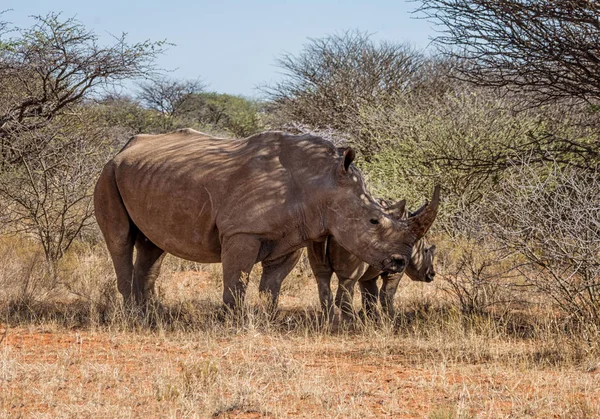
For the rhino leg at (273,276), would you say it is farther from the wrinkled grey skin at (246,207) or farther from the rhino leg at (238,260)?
the rhino leg at (238,260)

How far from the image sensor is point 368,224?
7.84 meters

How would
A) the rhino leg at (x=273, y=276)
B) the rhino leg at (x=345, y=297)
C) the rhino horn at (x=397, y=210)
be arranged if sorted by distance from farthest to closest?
the rhino leg at (x=345, y=297)
the rhino leg at (x=273, y=276)
the rhino horn at (x=397, y=210)

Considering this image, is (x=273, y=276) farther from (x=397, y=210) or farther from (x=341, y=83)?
(x=341, y=83)

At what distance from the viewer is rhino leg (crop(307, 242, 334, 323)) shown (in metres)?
8.56

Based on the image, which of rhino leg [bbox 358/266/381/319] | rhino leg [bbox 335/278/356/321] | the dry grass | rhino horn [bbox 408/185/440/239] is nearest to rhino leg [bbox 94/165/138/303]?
the dry grass

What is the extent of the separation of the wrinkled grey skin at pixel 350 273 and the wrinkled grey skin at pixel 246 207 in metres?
0.28

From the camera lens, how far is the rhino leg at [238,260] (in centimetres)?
799

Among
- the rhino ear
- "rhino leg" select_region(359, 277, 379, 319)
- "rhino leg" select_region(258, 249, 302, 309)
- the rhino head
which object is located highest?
the rhino ear

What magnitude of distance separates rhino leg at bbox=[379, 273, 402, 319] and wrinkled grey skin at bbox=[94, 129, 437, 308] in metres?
0.91

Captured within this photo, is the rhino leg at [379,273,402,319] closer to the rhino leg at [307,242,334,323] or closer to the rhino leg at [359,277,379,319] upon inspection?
the rhino leg at [359,277,379,319]

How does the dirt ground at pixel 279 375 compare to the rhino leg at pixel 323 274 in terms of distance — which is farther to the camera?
the rhino leg at pixel 323 274

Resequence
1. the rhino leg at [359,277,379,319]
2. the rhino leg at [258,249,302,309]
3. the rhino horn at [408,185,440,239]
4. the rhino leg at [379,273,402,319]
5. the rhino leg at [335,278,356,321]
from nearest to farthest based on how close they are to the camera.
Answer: the rhino horn at [408,185,440,239], the rhino leg at [258,249,302,309], the rhino leg at [335,278,356,321], the rhino leg at [379,273,402,319], the rhino leg at [359,277,379,319]

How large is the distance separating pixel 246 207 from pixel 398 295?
117 inches

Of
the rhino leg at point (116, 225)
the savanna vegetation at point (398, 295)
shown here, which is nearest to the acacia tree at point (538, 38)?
the savanna vegetation at point (398, 295)
